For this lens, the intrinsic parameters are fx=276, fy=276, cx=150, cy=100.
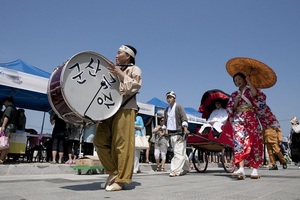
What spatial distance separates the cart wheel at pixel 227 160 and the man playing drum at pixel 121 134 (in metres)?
3.87

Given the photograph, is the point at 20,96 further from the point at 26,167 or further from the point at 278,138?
the point at 278,138

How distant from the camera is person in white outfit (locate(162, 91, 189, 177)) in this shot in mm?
5992

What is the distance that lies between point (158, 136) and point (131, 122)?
5.51 m

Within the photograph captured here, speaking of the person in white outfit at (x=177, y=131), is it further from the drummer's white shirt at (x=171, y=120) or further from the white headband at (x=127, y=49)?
the white headband at (x=127, y=49)

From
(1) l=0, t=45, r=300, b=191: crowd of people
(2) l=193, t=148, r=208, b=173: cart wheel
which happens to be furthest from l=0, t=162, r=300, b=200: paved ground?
(2) l=193, t=148, r=208, b=173: cart wheel

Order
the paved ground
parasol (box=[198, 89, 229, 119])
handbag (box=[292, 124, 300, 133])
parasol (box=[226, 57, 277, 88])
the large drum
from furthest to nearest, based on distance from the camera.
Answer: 1. handbag (box=[292, 124, 300, 133])
2. parasol (box=[198, 89, 229, 119])
3. parasol (box=[226, 57, 277, 88])
4. the large drum
5. the paved ground

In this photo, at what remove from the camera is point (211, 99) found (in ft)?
23.9

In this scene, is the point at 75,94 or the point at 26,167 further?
the point at 26,167

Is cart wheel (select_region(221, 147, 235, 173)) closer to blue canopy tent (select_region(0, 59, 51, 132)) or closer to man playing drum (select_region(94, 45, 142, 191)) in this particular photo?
man playing drum (select_region(94, 45, 142, 191))

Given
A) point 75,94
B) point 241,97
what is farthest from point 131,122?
point 241,97

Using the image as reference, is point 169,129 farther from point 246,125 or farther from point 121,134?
point 121,134

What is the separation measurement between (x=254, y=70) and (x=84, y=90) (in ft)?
11.7

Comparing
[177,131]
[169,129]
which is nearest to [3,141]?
[169,129]

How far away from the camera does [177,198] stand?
2592 millimetres
